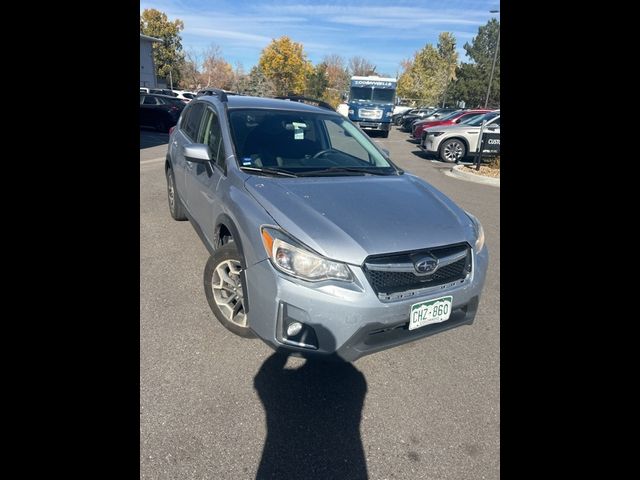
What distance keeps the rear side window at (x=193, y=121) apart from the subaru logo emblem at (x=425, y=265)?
3.03m

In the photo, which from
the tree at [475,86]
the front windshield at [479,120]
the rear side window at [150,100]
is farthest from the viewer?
the tree at [475,86]

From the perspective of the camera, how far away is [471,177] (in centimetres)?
1000

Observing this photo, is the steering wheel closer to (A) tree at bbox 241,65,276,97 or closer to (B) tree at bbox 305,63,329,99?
(A) tree at bbox 241,65,276,97

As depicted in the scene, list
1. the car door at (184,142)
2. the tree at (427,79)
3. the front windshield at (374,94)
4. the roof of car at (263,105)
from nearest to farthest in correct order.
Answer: the roof of car at (263,105) → the car door at (184,142) → the front windshield at (374,94) → the tree at (427,79)

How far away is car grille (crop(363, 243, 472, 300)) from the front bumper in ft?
0.19

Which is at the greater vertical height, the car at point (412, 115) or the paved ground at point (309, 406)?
the car at point (412, 115)

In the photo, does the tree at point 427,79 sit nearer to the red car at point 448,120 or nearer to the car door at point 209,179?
the red car at point 448,120

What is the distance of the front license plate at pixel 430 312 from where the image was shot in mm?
2137

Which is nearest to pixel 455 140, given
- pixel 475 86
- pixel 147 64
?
pixel 475 86

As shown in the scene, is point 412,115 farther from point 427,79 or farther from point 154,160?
point 427,79

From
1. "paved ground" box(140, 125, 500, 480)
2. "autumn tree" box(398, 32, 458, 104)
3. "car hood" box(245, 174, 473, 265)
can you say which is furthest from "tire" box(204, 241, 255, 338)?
"autumn tree" box(398, 32, 458, 104)

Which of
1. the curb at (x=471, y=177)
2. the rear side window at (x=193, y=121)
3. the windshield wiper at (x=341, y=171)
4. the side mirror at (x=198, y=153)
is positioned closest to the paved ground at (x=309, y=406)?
the side mirror at (x=198, y=153)
